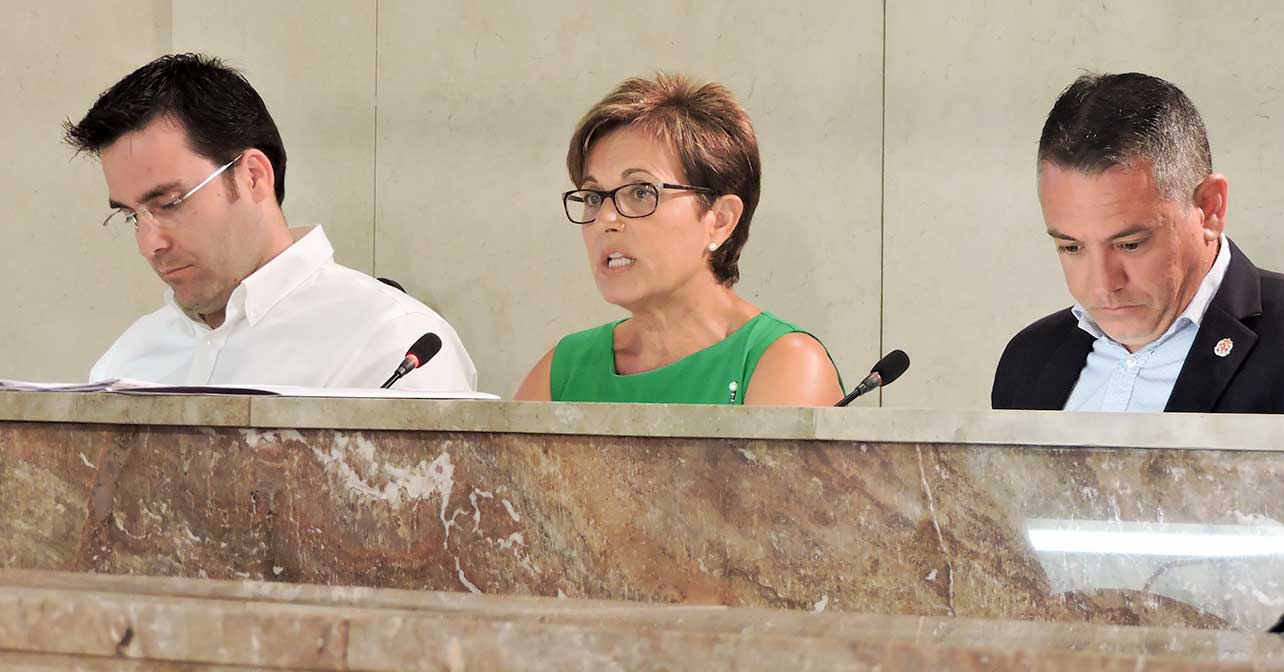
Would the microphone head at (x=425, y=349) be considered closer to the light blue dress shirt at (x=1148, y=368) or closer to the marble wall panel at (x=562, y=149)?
the light blue dress shirt at (x=1148, y=368)

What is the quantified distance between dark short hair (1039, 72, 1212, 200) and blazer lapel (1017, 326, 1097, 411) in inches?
10.8

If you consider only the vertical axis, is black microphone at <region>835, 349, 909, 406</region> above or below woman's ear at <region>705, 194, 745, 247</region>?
below

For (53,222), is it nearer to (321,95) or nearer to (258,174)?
(321,95)

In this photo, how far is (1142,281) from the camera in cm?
210

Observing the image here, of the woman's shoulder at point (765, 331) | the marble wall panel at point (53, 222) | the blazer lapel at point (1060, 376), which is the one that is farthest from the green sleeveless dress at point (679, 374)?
the marble wall panel at point (53, 222)

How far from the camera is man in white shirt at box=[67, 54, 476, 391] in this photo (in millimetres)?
2527

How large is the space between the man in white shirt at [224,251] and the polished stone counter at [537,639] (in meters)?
1.34

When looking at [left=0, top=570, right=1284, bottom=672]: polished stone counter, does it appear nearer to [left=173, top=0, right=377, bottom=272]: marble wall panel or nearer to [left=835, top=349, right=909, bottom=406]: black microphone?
[left=835, top=349, right=909, bottom=406]: black microphone

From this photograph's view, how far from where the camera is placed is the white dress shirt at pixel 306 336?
2.47 metres

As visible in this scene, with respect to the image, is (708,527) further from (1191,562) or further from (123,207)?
(123,207)

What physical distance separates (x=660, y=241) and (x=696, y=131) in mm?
204

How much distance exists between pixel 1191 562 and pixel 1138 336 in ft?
3.15

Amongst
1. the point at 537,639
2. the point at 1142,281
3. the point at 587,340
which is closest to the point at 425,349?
the point at 587,340

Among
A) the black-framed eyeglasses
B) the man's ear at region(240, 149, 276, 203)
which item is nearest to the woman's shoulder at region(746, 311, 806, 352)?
the black-framed eyeglasses
